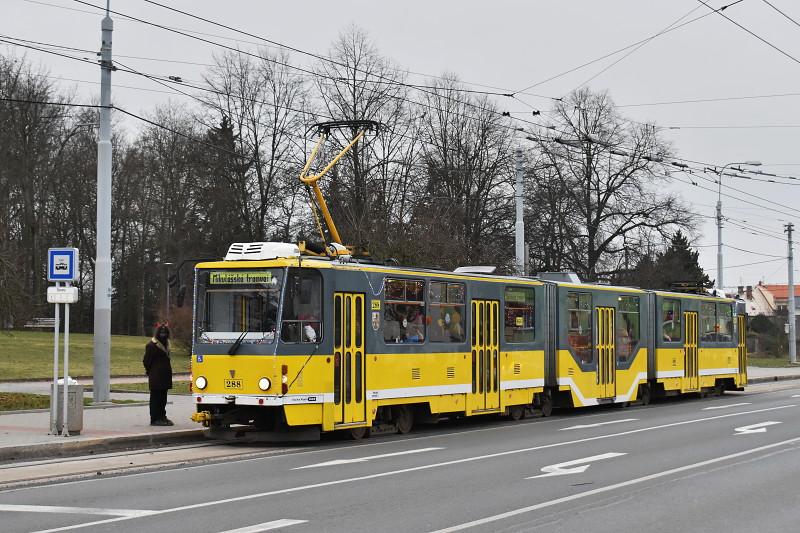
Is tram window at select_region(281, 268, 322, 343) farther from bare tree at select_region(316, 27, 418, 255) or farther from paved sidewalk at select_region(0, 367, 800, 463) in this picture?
bare tree at select_region(316, 27, 418, 255)

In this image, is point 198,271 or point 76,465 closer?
point 76,465

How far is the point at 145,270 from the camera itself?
66938 millimetres

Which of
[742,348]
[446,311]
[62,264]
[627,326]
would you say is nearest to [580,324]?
[627,326]

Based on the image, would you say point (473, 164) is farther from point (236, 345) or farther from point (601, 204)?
point (236, 345)

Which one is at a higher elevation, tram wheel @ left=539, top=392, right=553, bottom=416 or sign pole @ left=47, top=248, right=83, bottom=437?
sign pole @ left=47, top=248, right=83, bottom=437

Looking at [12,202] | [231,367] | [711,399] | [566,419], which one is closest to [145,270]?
[12,202]

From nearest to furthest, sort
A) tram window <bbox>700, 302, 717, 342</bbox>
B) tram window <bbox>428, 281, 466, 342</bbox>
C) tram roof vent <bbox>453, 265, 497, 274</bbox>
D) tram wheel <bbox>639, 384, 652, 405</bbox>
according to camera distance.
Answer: tram window <bbox>428, 281, 466, 342</bbox> → tram roof vent <bbox>453, 265, 497, 274</bbox> → tram wheel <bbox>639, 384, 652, 405</bbox> → tram window <bbox>700, 302, 717, 342</bbox>

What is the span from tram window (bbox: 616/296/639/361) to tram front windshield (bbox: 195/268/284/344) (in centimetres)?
1261

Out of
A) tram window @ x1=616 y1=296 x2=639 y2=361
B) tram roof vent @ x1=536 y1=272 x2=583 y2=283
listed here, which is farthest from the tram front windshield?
tram window @ x1=616 y1=296 x2=639 y2=361

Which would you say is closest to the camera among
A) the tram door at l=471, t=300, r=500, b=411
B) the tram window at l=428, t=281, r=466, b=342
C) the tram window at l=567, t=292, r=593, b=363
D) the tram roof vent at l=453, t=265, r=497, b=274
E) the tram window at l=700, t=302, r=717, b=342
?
the tram window at l=428, t=281, r=466, b=342

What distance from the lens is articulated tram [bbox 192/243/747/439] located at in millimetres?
16812

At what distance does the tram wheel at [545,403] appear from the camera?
24.2 m

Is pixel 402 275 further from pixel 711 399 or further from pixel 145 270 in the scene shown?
pixel 145 270

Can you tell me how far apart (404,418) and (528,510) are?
362 inches
